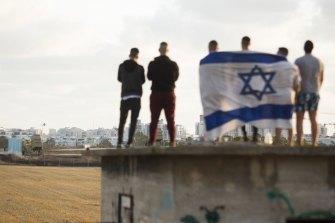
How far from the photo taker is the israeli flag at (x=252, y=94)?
25.5 ft

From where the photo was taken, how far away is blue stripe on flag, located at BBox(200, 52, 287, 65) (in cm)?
786

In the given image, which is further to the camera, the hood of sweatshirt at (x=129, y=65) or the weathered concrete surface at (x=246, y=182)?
the hood of sweatshirt at (x=129, y=65)

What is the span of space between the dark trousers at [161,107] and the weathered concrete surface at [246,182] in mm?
1048

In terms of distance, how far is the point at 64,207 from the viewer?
27328mm

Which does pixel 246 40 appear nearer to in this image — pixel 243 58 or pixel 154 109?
pixel 243 58

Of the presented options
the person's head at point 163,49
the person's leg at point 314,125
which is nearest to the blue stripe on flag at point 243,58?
the person's head at point 163,49

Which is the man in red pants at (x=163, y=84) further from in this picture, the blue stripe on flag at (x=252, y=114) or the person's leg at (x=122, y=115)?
the blue stripe on flag at (x=252, y=114)

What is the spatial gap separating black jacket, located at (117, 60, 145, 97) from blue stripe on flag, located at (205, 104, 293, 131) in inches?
72.4

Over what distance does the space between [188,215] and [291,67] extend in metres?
3.17

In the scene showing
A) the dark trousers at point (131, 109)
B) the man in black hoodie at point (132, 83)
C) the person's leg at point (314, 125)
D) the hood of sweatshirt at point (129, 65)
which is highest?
the hood of sweatshirt at point (129, 65)

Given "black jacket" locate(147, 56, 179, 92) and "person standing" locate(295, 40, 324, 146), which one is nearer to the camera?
"person standing" locate(295, 40, 324, 146)

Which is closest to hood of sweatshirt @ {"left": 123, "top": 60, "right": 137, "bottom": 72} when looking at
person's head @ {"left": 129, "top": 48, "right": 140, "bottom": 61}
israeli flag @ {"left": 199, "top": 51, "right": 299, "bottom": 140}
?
person's head @ {"left": 129, "top": 48, "right": 140, "bottom": 61}

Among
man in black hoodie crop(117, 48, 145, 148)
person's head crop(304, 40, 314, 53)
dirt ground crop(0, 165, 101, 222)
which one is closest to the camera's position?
person's head crop(304, 40, 314, 53)

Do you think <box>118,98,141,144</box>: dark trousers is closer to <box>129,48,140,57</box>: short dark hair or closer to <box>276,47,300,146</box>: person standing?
<box>129,48,140,57</box>: short dark hair
